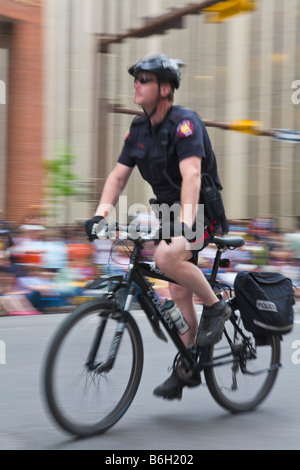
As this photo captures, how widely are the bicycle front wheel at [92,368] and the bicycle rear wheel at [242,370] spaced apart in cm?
60

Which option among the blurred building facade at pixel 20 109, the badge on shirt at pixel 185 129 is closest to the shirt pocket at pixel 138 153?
the badge on shirt at pixel 185 129

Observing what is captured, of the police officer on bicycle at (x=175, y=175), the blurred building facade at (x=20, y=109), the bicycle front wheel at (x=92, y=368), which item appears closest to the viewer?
the bicycle front wheel at (x=92, y=368)

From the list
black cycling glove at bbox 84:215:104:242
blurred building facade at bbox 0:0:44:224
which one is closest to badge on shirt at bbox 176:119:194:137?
black cycling glove at bbox 84:215:104:242

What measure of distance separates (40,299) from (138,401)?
4636mm

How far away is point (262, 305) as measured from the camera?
440 centimetres

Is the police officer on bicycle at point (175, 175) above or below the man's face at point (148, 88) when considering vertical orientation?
below

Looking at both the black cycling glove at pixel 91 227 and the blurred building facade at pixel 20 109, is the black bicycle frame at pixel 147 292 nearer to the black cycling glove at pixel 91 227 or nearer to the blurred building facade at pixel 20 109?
the black cycling glove at pixel 91 227

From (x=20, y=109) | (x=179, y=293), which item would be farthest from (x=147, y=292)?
(x=20, y=109)

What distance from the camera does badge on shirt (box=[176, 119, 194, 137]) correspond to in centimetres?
395

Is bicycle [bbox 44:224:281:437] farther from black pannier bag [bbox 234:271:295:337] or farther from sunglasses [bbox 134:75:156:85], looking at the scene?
sunglasses [bbox 134:75:156:85]

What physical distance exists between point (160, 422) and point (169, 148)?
1.48 m

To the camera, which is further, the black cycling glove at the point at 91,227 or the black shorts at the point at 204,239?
the black shorts at the point at 204,239

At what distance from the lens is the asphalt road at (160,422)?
3820 mm

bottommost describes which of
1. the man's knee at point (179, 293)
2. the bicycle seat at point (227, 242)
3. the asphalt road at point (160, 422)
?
the asphalt road at point (160, 422)
